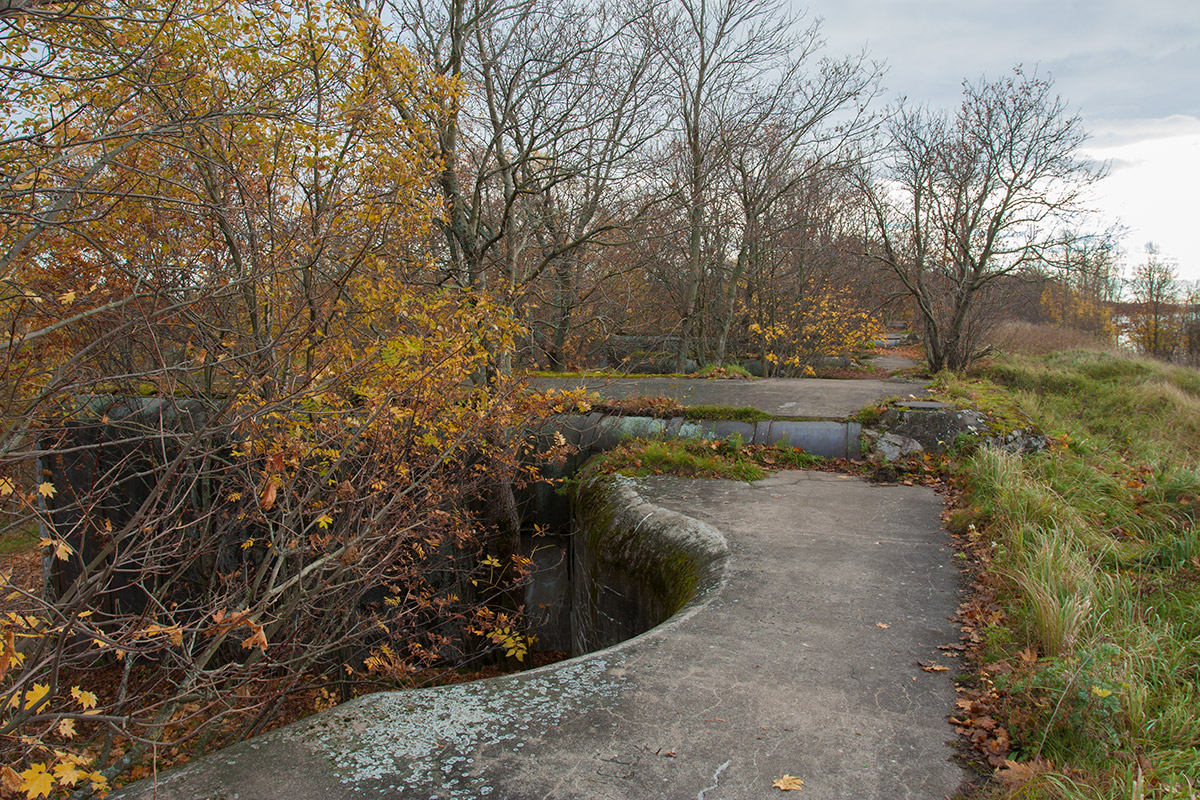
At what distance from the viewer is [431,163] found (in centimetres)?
650

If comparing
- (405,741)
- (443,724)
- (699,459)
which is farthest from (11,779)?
(699,459)

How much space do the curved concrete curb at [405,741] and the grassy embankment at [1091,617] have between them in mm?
1556

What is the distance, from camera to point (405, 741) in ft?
8.90

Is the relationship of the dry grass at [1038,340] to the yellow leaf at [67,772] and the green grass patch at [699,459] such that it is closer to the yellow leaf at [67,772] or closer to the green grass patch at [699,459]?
the green grass patch at [699,459]

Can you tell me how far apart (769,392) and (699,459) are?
2675 millimetres

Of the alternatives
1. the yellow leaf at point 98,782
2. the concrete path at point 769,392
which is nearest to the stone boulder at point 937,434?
the concrete path at point 769,392

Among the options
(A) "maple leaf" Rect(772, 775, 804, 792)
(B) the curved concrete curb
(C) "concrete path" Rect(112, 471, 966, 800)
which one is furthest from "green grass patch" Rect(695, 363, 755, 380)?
(A) "maple leaf" Rect(772, 775, 804, 792)

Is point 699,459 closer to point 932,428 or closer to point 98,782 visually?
point 932,428

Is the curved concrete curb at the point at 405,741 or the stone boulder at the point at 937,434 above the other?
the stone boulder at the point at 937,434

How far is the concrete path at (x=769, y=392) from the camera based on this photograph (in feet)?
27.5

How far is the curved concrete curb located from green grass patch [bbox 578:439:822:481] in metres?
3.30

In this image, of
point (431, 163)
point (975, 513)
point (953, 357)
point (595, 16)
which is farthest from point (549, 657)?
point (953, 357)

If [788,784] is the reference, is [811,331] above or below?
above

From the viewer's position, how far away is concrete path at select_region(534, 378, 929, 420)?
Result: 27.5 ft
